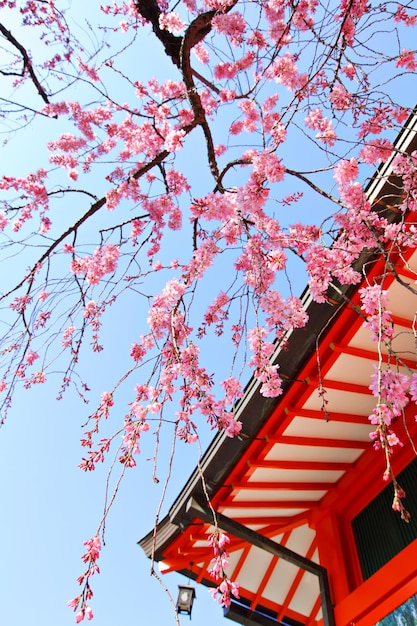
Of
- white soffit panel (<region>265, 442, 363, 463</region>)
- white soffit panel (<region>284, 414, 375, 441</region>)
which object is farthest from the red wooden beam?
white soffit panel (<region>284, 414, 375, 441</region>)

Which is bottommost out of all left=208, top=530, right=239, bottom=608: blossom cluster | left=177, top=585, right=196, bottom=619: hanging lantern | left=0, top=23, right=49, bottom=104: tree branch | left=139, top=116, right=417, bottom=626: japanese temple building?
left=208, top=530, right=239, bottom=608: blossom cluster

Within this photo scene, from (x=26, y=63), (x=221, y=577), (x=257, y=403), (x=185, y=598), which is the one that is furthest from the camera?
(x=185, y=598)

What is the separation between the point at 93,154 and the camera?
15.0 feet

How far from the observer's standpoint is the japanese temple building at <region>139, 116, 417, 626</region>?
120 inches

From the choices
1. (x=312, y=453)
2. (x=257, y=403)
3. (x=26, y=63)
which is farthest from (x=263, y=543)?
(x=26, y=63)

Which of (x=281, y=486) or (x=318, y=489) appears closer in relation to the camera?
(x=281, y=486)

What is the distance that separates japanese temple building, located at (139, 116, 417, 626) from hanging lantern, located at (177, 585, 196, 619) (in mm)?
132

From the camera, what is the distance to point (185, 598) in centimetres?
393

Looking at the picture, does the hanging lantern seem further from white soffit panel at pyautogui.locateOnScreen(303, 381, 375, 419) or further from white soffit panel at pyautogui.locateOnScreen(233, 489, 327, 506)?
white soffit panel at pyautogui.locateOnScreen(303, 381, 375, 419)

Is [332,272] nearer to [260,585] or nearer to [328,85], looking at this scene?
[328,85]

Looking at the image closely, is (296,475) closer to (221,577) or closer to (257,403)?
(257,403)

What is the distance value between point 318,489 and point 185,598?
A: 149 cm

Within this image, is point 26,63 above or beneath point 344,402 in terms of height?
above

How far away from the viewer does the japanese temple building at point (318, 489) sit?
3037mm
